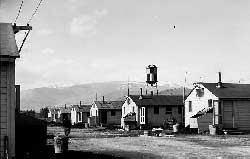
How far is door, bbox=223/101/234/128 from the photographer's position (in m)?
42.1

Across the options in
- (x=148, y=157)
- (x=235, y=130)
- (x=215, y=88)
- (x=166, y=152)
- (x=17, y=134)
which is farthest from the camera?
(x=215, y=88)

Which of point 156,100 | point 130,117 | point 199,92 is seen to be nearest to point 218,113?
point 199,92

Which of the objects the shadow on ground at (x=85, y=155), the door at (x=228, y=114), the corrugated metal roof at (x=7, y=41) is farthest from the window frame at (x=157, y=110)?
the corrugated metal roof at (x=7, y=41)

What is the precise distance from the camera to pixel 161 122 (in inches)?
2239

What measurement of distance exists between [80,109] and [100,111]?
12429 millimetres

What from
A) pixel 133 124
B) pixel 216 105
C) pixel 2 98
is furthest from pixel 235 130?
pixel 2 98

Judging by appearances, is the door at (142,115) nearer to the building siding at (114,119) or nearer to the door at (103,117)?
the building siding at (114,119)

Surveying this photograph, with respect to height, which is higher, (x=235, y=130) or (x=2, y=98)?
(x=2, y=98)

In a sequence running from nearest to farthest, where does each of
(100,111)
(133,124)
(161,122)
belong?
(133,124), (161,122), (100,111)

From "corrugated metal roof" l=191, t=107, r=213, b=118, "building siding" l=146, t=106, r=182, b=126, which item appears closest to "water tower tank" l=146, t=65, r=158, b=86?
A: "building siding" l=146, t=106, r=182, b=126

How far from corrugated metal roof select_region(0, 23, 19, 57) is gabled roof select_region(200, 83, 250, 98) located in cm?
2832

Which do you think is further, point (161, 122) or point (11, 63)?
point (161, 122)

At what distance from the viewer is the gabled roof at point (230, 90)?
42656 mm

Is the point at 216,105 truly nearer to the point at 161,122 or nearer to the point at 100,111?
the point at 161,122
